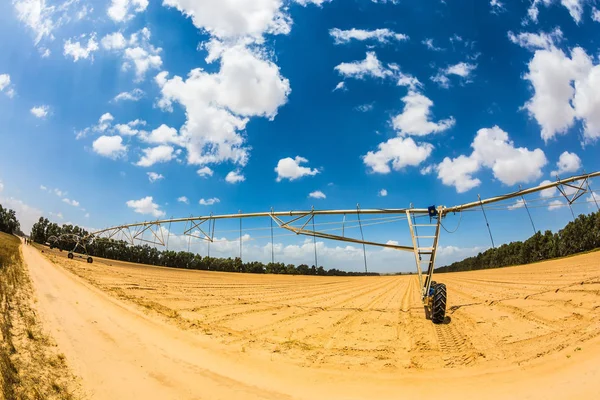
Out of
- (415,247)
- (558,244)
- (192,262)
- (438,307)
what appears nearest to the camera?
(438,307)

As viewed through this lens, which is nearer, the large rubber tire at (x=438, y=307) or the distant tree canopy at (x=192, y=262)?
the large rubber tire at (x=438, y=307)

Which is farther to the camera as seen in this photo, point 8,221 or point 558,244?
point 8,221

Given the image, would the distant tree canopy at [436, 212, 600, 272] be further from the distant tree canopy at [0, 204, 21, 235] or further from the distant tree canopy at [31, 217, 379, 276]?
the distant tree canopy at [0, 204, 21, 235]

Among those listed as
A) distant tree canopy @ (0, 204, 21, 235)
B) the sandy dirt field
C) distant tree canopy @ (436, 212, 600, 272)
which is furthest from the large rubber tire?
distant tree canopy @ (0, 204, 21, 235)

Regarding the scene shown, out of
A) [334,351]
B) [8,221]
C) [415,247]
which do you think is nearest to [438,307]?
[415,247]

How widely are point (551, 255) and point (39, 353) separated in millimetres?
118544

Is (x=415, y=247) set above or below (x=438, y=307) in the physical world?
above

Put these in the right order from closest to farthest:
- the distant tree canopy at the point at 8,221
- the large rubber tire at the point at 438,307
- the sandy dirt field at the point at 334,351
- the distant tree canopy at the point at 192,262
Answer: the sandy dirt field at the point at 334,351
the large rubber tire at the point at 438,307
the distant tree canopy at the point at 192,262
the distant tree canopy at the point at 8,221

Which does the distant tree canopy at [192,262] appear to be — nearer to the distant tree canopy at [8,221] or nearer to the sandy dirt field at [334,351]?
the distant tree canopy at [8,221]

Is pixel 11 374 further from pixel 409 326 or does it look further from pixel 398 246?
pixel 398 246

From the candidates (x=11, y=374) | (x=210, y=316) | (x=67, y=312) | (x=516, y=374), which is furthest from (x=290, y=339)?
(x=67, y=312)

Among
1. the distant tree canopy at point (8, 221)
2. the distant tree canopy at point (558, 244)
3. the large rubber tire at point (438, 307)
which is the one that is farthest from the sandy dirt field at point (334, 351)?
the distant tree canopy at point (8, 221)

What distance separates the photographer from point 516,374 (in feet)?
20.7

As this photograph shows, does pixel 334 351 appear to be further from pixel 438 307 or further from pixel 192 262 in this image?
pixel 192 262
